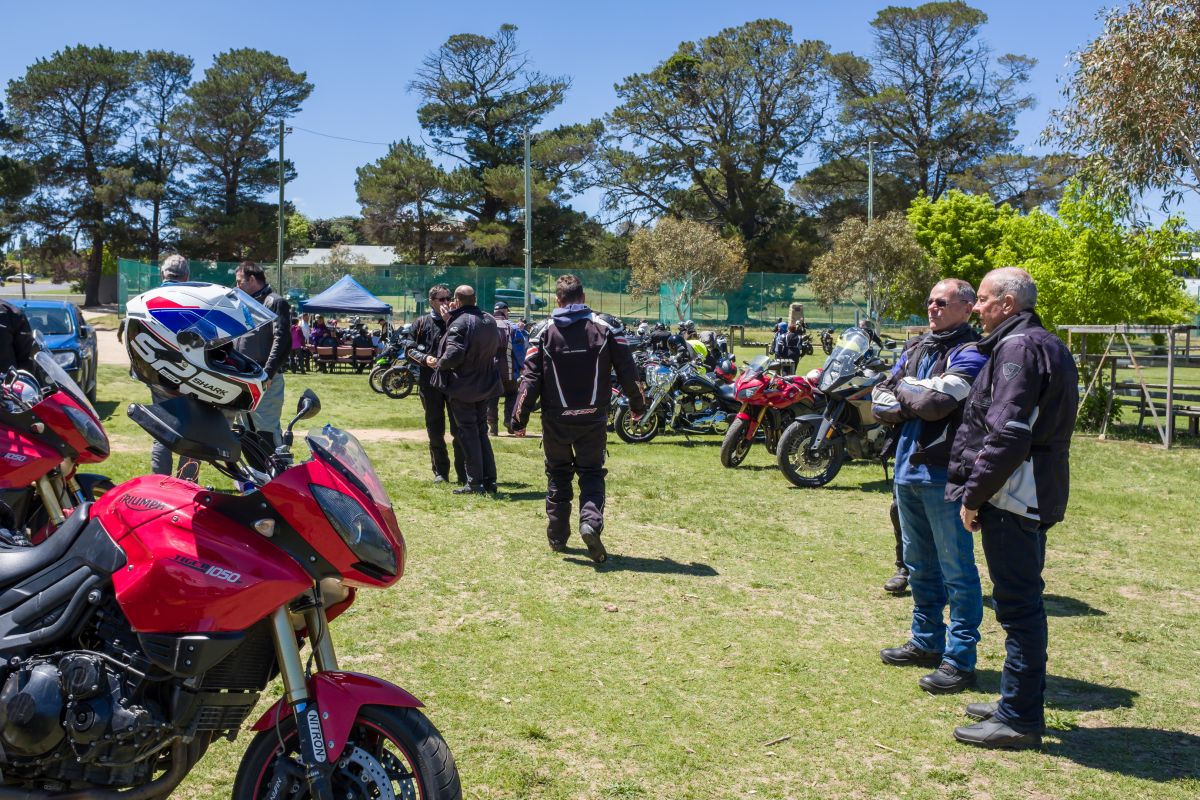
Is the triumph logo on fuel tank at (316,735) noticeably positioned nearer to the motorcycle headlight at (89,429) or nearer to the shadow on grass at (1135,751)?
the motorcycle headlight at (89,429)

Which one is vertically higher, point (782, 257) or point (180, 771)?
point (782, 257)

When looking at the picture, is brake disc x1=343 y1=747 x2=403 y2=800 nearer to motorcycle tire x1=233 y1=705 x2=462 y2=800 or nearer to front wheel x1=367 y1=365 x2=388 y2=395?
motorcycle tire x1=233 y1=705 x2=462 y2=800

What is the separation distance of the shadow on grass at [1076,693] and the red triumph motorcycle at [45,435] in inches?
159

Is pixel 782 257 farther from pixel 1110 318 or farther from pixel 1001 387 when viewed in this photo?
pixel 1001 387

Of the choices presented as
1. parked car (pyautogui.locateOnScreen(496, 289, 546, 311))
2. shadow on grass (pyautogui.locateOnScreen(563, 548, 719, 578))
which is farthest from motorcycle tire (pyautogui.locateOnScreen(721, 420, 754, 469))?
parked car (pyautogui.locateOnScreen(496, 289, 546, 311))

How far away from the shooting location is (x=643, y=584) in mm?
6316

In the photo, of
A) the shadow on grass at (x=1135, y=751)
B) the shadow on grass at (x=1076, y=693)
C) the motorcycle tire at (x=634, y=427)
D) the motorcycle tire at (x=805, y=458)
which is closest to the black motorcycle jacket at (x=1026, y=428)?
the shadow on grass at (x=1135, y=751)

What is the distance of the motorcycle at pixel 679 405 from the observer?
42.8ft

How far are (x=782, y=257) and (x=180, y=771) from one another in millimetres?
55990

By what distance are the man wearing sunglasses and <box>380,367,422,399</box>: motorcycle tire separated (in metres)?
14.1

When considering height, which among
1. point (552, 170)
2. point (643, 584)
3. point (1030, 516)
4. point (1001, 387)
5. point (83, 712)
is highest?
point (552, 170)

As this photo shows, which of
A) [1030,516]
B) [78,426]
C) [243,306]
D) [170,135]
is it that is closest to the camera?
[243,306]

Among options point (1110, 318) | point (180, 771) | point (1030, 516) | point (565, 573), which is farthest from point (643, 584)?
point (1110, 318)

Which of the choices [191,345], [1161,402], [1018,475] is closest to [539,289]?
[1161,402]
